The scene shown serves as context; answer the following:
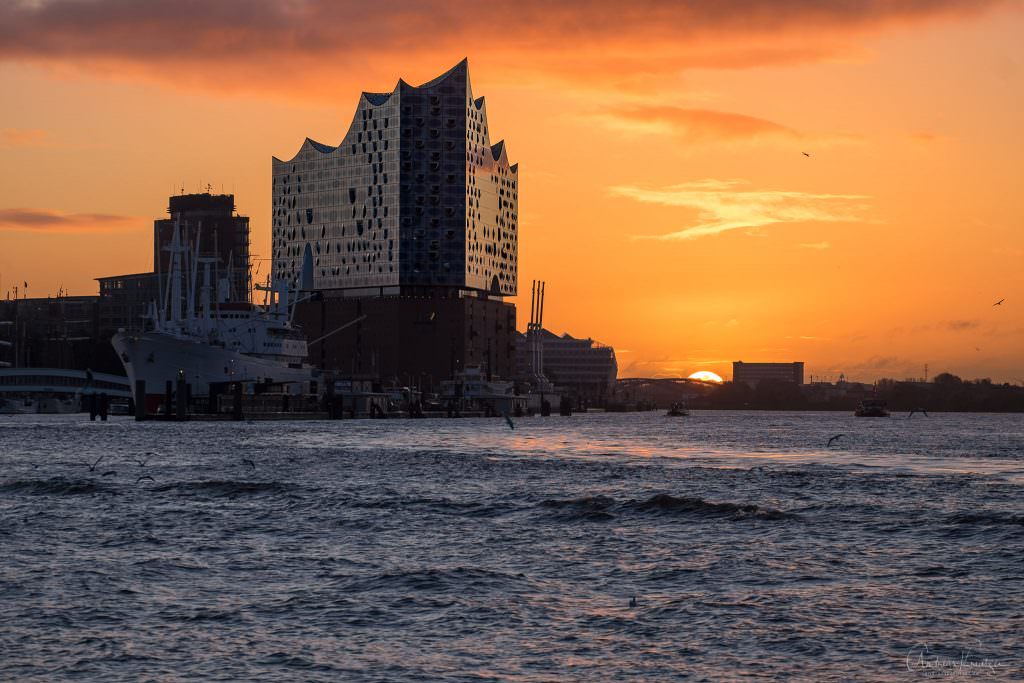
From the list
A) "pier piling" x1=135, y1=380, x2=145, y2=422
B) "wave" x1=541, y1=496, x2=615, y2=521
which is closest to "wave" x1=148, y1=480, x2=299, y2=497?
"wave" x1=541, y1=496, x2=615, y2=521

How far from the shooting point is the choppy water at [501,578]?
83.9ft

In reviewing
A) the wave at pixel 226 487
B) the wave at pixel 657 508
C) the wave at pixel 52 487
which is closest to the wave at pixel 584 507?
the wave at pixel 657 508

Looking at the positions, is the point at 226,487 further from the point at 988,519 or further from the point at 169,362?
the point at 169,362

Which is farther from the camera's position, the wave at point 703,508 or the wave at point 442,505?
the wave at point 442,505

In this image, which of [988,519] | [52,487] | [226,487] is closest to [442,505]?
[226,487]

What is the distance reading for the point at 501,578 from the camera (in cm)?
3525

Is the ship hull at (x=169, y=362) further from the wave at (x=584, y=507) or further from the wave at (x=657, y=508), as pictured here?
the wave at (x=657, y=508)

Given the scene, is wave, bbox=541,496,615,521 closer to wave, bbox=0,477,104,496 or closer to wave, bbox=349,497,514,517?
wave, bbox=349,497,514,517

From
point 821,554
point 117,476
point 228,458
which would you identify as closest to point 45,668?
point 821,554

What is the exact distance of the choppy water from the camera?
83.9 ft

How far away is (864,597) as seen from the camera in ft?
106

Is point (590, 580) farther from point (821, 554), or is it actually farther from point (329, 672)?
point (329, 672)

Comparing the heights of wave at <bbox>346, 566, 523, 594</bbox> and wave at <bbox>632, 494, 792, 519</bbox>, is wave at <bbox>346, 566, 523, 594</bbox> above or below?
below

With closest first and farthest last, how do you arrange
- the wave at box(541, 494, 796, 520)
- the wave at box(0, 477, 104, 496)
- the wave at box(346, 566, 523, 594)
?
the wave at box(346, 566, 523, 594), the wave at box(541, 494, 796, 520), the wave at box(0, 477, 104, 496)
